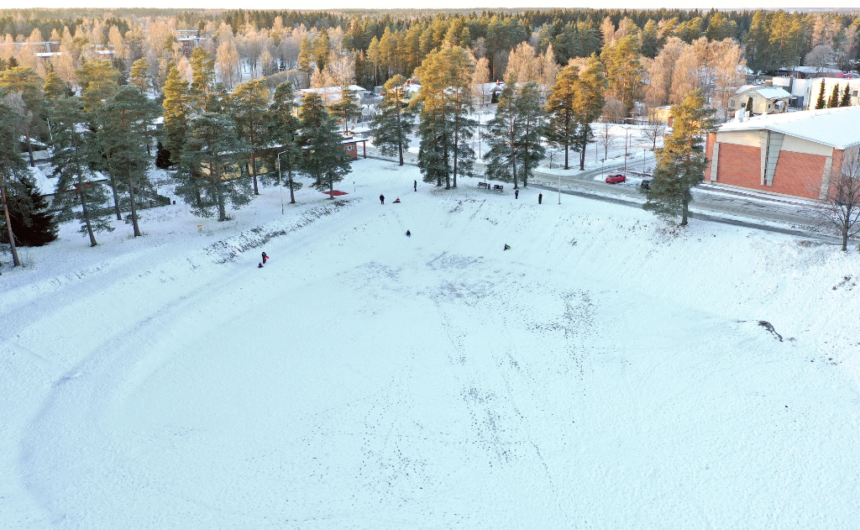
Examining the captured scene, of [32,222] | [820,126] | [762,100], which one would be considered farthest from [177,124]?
[762,100]

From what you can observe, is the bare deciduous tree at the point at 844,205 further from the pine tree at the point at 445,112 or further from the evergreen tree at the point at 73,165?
the evergreen tree at the point at 73,165

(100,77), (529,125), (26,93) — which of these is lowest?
(529,125)

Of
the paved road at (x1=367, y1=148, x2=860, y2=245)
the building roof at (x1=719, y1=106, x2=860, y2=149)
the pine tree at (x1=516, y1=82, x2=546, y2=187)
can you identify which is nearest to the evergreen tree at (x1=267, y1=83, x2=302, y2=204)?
the pine tree at (x1=516, y1=82, x2=546, y2=187)

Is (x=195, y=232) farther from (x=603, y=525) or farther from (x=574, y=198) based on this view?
(x=603, y=525)

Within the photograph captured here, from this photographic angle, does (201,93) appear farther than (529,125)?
No

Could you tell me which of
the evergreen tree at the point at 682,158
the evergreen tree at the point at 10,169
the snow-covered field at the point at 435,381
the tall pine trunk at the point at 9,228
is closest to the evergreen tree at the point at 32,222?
the evergreen tree at the point at 10,169

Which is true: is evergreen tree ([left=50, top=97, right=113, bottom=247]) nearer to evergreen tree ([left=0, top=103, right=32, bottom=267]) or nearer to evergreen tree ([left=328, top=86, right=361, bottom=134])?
evergreen tree ([left=0, top=103, right=32, bottom=267])

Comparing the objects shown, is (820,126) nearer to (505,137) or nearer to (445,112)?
(505,137)
